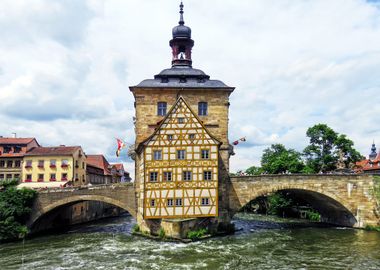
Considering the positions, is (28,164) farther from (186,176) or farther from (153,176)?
(186,176)

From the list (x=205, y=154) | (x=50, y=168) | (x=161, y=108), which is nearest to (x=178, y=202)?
Result: (x=205, y=154)

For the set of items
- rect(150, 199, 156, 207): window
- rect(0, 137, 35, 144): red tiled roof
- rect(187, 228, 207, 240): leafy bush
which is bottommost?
rect(187, 228, 207, 240): leafy bush

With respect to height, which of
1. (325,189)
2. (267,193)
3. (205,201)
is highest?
(325,189)

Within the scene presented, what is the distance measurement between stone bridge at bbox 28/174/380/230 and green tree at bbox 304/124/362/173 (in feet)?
49.5

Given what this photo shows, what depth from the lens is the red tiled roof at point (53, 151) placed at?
131 ft

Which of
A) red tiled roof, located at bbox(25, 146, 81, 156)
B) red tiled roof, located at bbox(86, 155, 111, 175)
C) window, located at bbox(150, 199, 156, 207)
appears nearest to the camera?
window, located at bbox(150, 199, 156, 207)

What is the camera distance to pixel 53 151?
4106 centimetres

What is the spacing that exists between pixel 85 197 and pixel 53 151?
13262 mm

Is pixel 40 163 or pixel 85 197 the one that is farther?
pixel 40 163

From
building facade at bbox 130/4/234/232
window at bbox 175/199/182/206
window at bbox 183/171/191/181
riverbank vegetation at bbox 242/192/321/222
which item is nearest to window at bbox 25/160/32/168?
building facade at bbox 130/4/234/232

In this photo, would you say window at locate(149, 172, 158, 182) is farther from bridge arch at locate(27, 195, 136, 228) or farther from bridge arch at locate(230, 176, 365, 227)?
bridge arch at locate(230, 176, 365, 227)

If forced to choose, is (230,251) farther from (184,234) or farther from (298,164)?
(298,164)

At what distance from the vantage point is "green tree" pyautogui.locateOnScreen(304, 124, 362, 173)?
45969 millimetres

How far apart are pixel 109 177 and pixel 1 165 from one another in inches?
854
